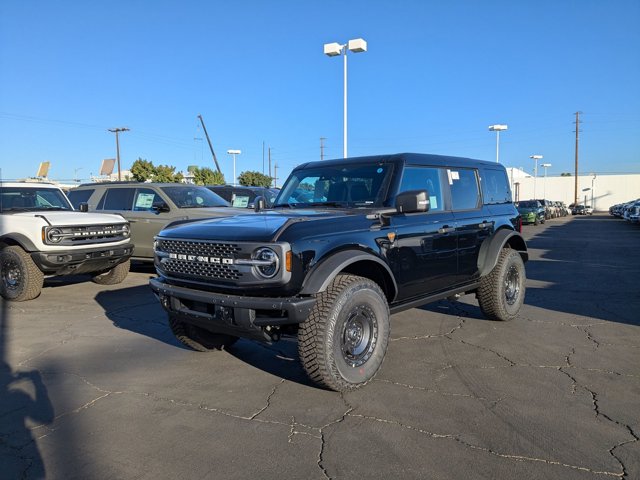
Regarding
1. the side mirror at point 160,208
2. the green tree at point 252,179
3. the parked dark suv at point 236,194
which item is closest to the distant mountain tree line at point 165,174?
the green tree at point 252,179

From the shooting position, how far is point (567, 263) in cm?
1206

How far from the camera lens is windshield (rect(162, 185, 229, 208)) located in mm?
10344

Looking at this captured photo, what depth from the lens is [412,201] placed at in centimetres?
433

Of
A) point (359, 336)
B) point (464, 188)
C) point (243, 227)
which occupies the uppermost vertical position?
point (464, 188)

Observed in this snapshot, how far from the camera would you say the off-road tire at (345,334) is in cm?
374

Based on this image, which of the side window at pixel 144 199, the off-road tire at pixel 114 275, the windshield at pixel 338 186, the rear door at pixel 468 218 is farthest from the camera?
the side window at pixel 144 199

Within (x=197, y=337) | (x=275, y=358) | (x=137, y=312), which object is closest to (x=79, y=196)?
(x=137, y=312)

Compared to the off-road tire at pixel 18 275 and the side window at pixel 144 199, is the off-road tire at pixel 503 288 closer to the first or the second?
the off-road tire at pixel 18 275

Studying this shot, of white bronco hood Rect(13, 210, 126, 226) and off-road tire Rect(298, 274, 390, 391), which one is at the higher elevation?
white bronco hood Rect(13, 210, 126, 226)

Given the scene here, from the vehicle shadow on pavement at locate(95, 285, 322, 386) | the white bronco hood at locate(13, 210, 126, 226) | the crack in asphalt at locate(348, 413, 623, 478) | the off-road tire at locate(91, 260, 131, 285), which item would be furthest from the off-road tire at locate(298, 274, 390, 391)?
the off-road tire at locate(91, 260, 131, 285)

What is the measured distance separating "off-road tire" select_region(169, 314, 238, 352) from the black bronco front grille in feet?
2.52

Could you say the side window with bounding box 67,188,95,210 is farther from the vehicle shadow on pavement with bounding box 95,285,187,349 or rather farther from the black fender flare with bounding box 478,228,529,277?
the black fender flare with bounding box 478,228,529,277

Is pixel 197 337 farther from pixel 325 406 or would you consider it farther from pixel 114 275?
pixel 114 275

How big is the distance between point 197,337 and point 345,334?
177cm
